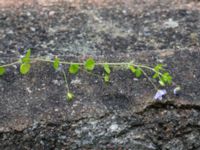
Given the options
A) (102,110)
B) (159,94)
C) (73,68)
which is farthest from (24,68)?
(159,94)

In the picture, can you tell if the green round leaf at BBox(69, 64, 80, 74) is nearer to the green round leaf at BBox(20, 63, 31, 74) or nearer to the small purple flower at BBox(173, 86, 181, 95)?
the green round leaf at BBox(20, 63, 31, 74)

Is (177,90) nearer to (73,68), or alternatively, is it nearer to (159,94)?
(159,94)

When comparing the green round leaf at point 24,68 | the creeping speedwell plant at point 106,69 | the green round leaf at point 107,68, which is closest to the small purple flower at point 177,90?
the creeping speedwell plant at point 106,69

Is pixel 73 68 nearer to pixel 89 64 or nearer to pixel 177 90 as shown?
pixel 89 64

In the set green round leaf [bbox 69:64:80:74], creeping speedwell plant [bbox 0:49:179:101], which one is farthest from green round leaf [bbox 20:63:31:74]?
green round leaf [bbox 69:64:80:74]

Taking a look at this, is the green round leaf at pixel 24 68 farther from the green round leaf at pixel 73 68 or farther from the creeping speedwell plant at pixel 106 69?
the green round leaf at pixel 73 68

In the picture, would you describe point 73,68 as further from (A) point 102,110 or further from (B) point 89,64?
(A) point 102,110

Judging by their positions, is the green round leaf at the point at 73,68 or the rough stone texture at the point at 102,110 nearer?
the rough stone texture at the point at 102,110

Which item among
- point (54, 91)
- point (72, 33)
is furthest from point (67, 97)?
point (72, 33)

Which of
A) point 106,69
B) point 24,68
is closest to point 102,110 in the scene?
point 106,69
